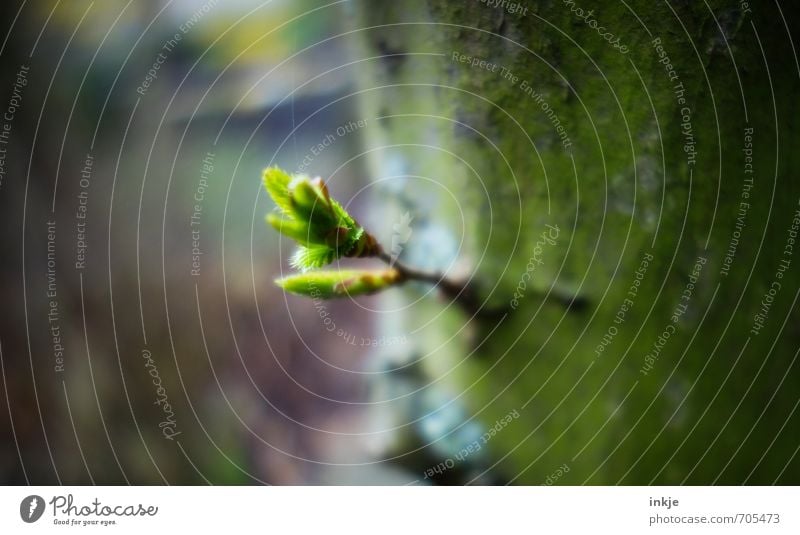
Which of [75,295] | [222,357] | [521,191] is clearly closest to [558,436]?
[521,191]

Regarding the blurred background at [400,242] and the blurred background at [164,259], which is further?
the blurred background at [164,259]

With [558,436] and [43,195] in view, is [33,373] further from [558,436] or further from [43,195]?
[558,436]

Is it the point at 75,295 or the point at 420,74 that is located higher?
the point at 420,74
